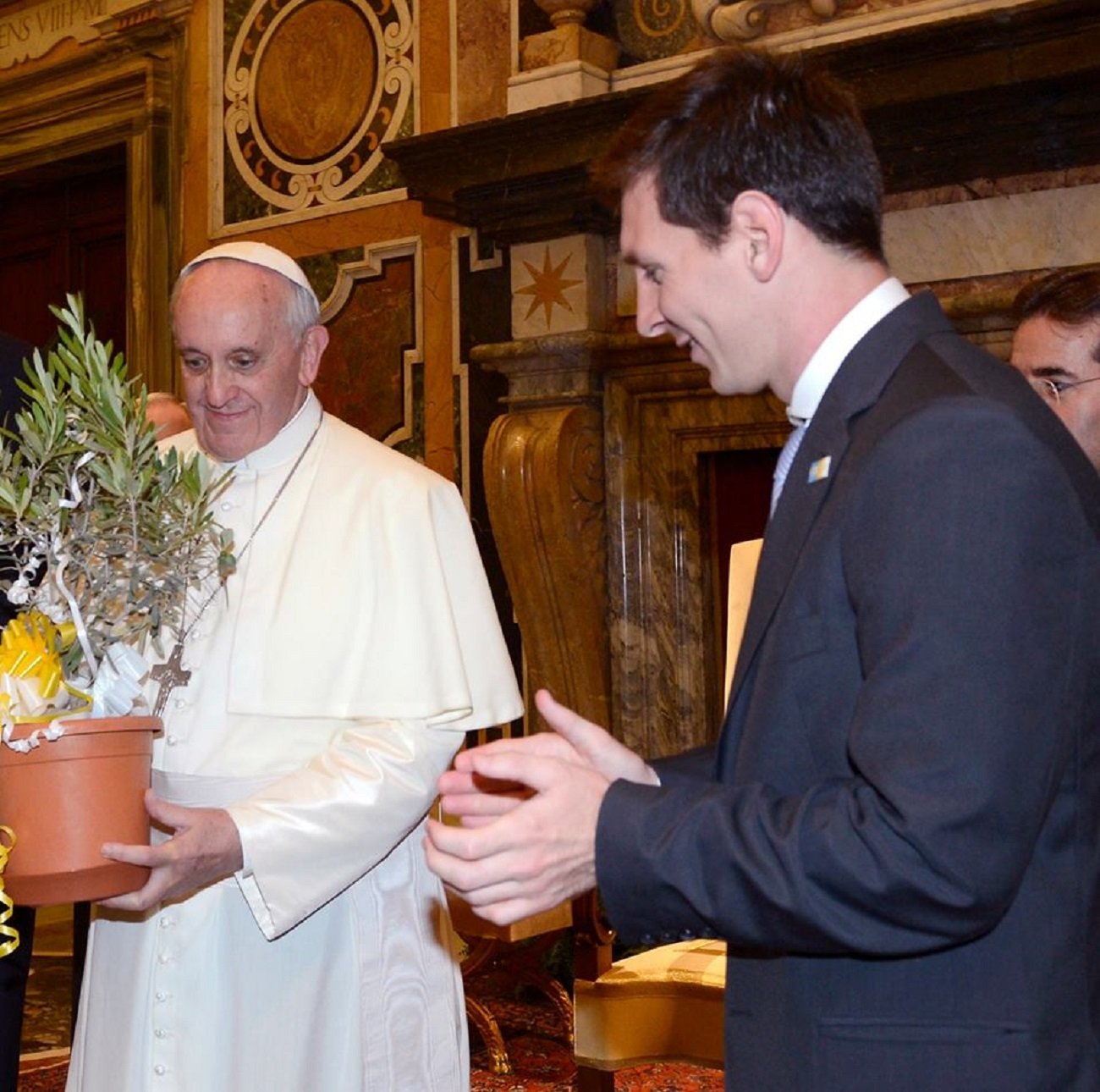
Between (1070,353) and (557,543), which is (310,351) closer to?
(1070,353)

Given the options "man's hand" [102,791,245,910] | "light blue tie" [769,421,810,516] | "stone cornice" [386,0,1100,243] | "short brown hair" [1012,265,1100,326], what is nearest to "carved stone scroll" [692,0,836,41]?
"stone cornice" [386,0,1100,243]

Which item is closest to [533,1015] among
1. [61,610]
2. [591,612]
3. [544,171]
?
[591,612]

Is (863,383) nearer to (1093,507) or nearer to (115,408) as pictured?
(1093,507)

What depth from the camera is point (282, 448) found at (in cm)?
282

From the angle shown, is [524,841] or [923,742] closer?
[923,742]

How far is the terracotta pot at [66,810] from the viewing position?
78.3 inches

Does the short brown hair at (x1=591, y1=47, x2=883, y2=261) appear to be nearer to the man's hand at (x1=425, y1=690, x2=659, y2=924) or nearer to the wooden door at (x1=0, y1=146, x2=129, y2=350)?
the man's hand at (x1=425, y1=690, x2=659, y2=924)

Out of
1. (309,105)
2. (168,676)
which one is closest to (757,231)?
(168,676)

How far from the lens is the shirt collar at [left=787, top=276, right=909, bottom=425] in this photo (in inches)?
61.7

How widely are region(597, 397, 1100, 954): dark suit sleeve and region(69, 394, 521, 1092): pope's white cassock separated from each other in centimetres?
111

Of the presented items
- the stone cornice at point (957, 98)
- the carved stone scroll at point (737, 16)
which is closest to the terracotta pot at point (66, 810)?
the stone cornice at point (957, 98)

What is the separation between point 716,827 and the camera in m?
1.36

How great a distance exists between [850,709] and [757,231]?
480 millimetres

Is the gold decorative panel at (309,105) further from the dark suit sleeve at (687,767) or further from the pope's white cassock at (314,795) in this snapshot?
the dark suit sleeve at (687,767)
